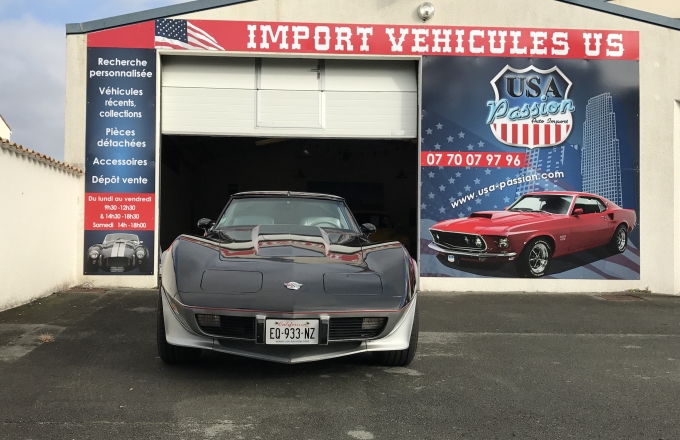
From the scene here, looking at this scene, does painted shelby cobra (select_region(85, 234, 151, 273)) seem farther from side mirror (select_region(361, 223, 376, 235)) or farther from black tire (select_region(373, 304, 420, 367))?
black tire (select_region(373, 304, 420, 367))

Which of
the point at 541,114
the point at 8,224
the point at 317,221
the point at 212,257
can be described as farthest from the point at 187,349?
the point at 541,114

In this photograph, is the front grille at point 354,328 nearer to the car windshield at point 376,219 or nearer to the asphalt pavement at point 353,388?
the asphalt pavement at point 353,388

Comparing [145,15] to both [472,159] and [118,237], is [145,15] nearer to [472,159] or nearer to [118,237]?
[118,237]

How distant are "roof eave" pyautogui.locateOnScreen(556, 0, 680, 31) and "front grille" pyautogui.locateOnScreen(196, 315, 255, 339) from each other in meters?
8.08

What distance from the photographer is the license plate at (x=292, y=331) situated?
372 centimetres

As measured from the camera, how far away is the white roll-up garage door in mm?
9461

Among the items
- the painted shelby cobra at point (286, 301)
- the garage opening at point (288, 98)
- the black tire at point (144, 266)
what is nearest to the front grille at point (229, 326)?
the painted shelby cobra at point (286, 301)

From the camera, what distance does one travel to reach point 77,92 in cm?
911

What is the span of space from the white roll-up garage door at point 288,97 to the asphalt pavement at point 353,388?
414 cm

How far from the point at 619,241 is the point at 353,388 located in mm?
6974

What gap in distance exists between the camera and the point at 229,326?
3.80m

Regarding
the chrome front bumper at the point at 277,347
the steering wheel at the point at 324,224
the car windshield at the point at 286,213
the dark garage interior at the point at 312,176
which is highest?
the dark garage interior at the point at 312,176

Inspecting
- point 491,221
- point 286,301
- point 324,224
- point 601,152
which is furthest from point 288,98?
point 286,301

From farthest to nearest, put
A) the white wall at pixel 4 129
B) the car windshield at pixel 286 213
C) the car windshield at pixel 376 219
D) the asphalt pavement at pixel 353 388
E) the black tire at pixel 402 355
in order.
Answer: the white wall at pixel 4 129, the car windshield at pixel 376 219, the car windshield at pixel 286 213, the black tire at pixel 402 355, the asphalt pavement at pixel 353 388
